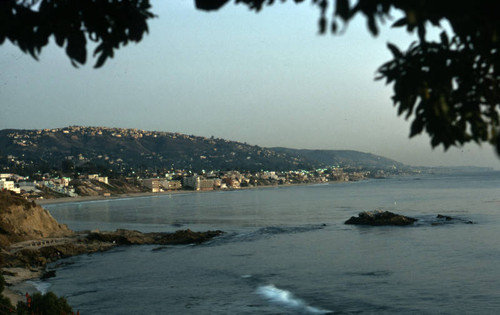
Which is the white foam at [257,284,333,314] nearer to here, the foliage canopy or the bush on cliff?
the bush on cliff

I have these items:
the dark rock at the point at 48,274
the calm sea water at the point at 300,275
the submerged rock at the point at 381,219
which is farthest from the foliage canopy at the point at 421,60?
the submerged rock at the point at 381,219

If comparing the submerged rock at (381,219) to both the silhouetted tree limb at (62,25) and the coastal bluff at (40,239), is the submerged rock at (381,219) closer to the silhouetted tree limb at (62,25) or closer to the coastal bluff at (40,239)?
the coastal bluff at (40,239)

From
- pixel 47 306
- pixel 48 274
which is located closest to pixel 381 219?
pixel 48 274

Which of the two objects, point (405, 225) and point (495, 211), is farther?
point (495, 211)

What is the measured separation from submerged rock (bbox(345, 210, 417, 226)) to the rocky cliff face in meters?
29.5

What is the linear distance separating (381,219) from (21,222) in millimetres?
34819

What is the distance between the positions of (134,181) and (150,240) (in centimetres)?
15415

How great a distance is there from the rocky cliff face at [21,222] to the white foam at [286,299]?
2202cm

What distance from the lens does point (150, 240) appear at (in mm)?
45344

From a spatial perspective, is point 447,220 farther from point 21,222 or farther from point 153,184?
point 153,184

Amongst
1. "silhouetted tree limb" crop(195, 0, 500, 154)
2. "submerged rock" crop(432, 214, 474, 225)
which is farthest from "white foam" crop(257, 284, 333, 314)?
"submerged rock" crop(432, 214, 474, 225)

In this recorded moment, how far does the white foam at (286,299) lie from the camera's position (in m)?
22.0

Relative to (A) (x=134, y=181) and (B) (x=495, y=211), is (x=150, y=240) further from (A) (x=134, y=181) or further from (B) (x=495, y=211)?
(A) (x=134, y=181)

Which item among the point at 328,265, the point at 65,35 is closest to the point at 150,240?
the point at 328,265
